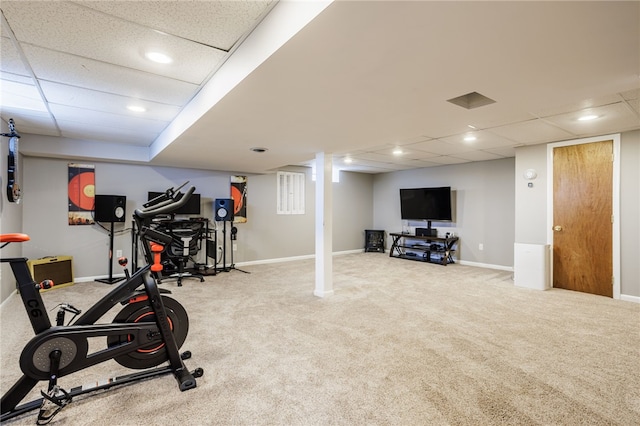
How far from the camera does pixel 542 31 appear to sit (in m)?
1.42

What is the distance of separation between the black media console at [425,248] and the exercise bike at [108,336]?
18.8 feet

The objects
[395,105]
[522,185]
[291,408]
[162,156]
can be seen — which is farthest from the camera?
[522,185]

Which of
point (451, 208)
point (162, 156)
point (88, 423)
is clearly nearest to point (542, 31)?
point (88, 423)

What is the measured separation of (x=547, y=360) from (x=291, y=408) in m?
2.13

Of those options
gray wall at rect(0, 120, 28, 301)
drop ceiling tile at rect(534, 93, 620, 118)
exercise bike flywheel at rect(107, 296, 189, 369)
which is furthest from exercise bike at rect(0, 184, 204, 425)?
drop ceiling tile at rect(534, 93, 620, 118)

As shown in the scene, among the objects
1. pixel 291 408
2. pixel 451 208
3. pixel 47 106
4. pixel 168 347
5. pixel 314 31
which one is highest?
pixel 47 106

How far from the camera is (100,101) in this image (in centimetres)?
300

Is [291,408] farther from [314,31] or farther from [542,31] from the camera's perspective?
[542,31]

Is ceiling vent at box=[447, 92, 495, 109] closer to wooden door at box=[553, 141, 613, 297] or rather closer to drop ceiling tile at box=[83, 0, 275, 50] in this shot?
drop ceiling tile at box=[83, 0, 275, 50]

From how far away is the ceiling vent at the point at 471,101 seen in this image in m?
2.37

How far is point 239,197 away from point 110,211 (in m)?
2.38

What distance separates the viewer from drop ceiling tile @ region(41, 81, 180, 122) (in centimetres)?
274

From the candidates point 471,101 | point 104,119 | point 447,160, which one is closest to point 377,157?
point 447,160

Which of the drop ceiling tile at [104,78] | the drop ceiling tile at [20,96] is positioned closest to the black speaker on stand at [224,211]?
the drop ceiling tile at [20,96]
